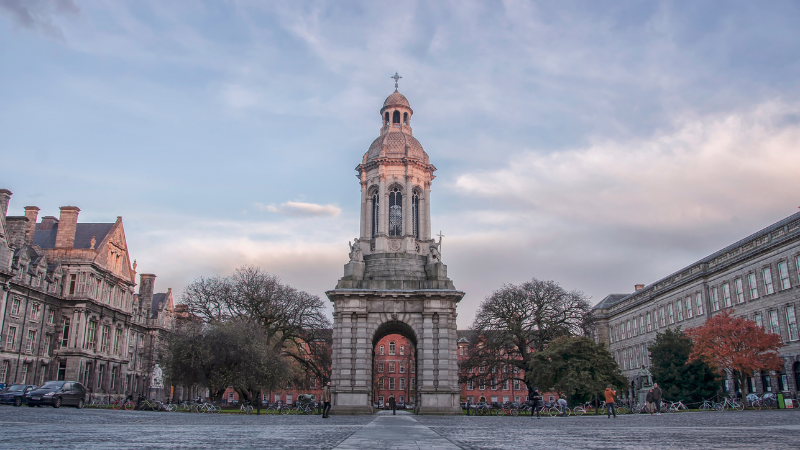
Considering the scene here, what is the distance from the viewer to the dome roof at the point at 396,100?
42625 millimetres

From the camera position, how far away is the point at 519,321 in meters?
57.0

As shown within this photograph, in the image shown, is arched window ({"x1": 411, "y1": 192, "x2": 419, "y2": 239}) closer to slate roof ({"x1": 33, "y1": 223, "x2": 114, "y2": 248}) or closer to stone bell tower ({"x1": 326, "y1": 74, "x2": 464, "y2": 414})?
stone bell tower ({"x1": 326, "y1": 74, "x2": 464, "y2": 414})

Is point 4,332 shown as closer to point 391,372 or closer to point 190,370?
point 190,370

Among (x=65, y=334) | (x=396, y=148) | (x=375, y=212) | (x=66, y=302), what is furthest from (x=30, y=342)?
(x=396, y=148)

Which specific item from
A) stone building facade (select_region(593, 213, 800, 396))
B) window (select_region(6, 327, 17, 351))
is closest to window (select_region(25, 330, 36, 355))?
window (select_region(6, 327, 17, 351))

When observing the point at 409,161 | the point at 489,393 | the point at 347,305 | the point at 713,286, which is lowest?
the point at 489,393

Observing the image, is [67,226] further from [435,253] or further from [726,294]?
[726,294]

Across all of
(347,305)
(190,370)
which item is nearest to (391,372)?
(190,370)

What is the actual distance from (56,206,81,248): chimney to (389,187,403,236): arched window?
1456 inches

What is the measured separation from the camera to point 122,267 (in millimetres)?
67625

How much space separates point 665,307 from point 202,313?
50.8 m

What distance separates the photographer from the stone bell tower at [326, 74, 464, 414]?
113 ft

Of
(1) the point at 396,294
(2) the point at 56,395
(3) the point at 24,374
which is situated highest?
(1) the point at 396,294

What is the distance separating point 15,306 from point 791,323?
62.4 m
